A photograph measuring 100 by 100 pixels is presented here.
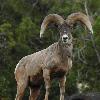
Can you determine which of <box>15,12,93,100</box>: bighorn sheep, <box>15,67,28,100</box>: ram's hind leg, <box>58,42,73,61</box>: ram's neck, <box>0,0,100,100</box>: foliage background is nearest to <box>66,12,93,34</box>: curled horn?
<box>15,12,93,100</box>: bighorn sheep

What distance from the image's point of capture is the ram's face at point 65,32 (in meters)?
16.5

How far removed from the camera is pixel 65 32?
1667 centimetres

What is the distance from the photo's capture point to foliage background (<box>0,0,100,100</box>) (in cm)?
3459

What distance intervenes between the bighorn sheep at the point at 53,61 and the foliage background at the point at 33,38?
46.2ft

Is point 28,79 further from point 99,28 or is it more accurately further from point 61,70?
point 99,28

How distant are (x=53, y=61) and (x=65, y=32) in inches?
37.1

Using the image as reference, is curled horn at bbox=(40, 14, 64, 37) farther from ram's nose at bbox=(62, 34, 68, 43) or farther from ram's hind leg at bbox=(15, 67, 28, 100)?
ram's hind leg at bbox=(15, 67, 28, 100)

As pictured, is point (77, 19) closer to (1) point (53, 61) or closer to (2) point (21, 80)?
(1) point (53, 61)

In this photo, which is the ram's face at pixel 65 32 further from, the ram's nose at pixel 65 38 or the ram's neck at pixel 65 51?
the ram's neck at pixel 65 51

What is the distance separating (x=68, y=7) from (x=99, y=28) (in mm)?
4645

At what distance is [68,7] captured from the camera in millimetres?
39125

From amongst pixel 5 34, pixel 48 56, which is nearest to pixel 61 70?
pixel 48 56

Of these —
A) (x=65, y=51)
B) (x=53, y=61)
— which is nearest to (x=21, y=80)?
(x=53, y=61)

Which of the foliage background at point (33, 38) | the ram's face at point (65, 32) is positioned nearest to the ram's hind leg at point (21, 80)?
the ram's face at point (65, 32)
